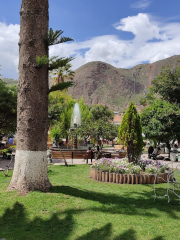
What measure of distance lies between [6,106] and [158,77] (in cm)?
1256

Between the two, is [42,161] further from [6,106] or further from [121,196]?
[6,106]

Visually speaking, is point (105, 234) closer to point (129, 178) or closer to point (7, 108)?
point (129, 178)

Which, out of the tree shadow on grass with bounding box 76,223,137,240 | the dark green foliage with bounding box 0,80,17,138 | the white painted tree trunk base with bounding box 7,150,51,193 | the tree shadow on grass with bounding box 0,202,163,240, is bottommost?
the tree shadow on grass with bounding box 76,223,137,240

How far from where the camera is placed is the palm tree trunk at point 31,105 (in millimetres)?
5324

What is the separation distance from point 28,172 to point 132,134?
16.0ft

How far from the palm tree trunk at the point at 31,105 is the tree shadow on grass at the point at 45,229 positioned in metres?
0.99

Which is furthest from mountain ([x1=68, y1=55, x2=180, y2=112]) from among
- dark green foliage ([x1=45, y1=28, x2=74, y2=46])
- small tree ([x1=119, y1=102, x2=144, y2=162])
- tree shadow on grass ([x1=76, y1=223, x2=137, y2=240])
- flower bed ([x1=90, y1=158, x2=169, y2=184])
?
tree shadow on grass ([x1=76, y1=223, x2=137, y2=240])

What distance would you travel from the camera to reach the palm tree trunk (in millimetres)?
5324

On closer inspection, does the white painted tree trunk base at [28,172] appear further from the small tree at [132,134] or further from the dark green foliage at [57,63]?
the small tree at [132,134]

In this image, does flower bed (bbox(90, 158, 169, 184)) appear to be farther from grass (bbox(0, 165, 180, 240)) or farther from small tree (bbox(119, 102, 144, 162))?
grass (bbox(0, 165, 180, 240))

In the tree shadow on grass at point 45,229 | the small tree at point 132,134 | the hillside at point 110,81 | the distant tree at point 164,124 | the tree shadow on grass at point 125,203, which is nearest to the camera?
the tree shadow on grass at point 45,229

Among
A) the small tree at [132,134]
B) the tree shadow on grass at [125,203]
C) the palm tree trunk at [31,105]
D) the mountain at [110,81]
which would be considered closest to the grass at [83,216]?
the tree shadow on grass at [125,203]

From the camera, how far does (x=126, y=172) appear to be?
833cm

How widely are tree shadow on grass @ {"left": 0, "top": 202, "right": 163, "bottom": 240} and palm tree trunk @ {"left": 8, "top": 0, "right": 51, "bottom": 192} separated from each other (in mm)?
986
